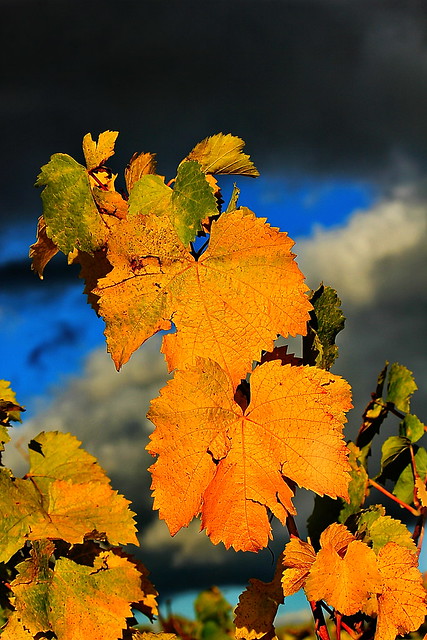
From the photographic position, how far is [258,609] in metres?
1.47

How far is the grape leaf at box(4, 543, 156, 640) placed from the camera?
4.91 feet

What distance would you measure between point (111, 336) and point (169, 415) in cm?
17

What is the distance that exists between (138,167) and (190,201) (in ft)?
1.12

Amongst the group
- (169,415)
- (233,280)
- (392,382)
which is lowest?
(169,415)

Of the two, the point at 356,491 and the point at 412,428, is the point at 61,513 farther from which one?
the point at 412,428

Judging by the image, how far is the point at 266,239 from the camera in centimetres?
125

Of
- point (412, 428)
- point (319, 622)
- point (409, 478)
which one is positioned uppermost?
point (412, 428)

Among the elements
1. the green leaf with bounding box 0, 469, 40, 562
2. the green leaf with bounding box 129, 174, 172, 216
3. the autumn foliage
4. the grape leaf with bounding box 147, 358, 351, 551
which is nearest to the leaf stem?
the autumn foliage

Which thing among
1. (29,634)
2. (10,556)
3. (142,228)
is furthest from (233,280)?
(29,634)

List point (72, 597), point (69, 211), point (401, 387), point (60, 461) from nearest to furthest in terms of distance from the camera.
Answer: point (69, 211)
point (72, 597)
point (60, 461)
point (401, 387)

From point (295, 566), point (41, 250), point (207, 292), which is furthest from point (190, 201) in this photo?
point (295, 566)

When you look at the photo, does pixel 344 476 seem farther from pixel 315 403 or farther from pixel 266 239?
pixel 266 239

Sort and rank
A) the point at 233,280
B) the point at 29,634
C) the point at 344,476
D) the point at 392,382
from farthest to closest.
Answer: the point at 392,382 → the point at 29,634 → the point at 233,280 → the point at 344,476

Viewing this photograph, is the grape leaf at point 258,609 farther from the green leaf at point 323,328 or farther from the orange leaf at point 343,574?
the green leaf at point 323,328
